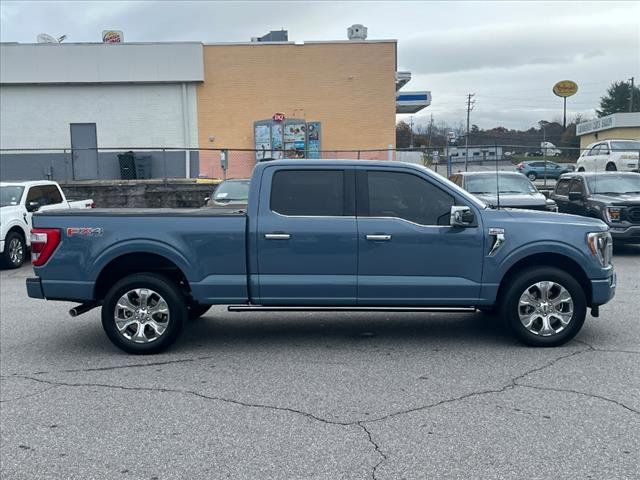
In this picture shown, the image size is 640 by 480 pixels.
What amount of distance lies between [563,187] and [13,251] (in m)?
12.7

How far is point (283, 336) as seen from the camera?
720cm

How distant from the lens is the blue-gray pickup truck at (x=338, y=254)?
6336 millimetres

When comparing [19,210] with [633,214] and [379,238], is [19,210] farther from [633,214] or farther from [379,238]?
[633,214]

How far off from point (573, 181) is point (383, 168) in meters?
10.1

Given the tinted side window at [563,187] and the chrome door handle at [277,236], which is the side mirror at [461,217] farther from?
the tinted side window at [563,187]

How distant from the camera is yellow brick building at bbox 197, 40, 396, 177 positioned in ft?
86.8

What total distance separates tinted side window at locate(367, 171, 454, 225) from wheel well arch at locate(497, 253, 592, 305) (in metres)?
0.86

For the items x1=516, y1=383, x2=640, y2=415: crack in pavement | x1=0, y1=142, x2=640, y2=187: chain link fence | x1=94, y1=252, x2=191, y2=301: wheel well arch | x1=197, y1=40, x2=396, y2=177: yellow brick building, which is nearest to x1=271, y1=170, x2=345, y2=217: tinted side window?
x1=94, y1=252, x2=191, y2=301: wheel well arch

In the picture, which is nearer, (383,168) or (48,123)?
(383,168)

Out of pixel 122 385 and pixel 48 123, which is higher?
pixel 48 123

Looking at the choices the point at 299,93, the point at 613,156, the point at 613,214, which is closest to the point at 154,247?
the point at 613,214

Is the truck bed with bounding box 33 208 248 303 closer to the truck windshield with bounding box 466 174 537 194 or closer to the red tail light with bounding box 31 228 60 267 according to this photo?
the red tail light with bounding box 31 228 60 267

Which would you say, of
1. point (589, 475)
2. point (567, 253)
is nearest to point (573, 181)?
point (567, 253)

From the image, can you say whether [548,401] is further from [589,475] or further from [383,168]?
[383,168]
